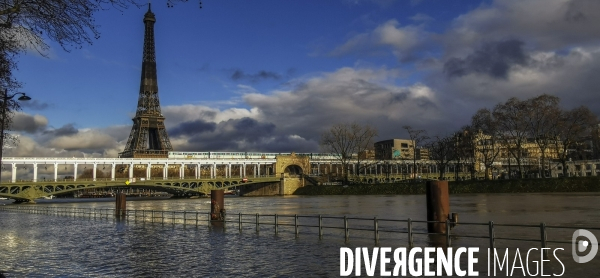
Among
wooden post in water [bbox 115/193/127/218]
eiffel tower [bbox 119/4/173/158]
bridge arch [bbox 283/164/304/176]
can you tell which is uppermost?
eiffel tower [bbox 119/4/173/158]

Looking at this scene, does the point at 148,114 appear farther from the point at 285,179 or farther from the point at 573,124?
the point at 573,124

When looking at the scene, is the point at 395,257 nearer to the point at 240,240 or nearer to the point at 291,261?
the point at 291,261

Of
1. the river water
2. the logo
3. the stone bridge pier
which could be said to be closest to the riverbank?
the stone bridge pier

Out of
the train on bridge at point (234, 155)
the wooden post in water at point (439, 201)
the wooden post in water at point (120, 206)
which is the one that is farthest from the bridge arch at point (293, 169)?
the wooden post in water at point (439, 201)

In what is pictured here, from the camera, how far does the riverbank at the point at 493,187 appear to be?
65.3m

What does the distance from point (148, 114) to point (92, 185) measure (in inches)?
2061

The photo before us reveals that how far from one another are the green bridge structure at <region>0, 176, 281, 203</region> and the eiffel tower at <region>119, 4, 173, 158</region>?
31550mm

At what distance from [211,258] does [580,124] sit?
79.6 meters

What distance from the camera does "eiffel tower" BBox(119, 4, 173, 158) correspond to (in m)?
153

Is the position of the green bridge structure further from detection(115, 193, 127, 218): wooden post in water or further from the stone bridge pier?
detection(115, 193, 127, 218): wooden post in water

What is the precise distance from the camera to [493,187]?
2977 inches

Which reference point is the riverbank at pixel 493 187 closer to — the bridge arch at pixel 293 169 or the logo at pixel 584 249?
the bridge arch at pixel 293 169

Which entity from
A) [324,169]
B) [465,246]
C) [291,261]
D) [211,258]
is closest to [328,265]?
[291,261]

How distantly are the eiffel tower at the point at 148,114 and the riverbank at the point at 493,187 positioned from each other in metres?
69.0
